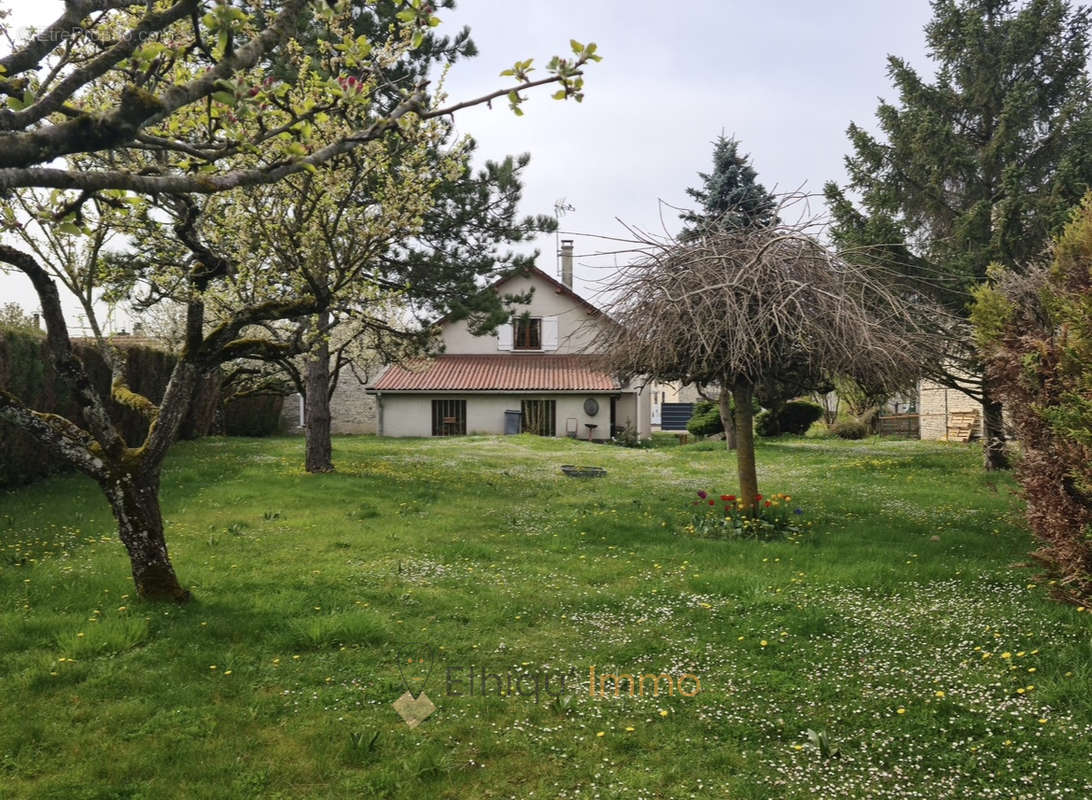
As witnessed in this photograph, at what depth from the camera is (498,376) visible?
3014 centimetres

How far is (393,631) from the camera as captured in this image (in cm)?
590

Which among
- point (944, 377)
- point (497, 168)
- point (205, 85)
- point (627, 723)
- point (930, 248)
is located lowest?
point (627, 723)

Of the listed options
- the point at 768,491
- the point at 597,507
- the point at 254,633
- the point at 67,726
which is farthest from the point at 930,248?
the point at 67,726

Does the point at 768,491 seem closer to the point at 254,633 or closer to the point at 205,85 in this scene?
the point at 254,633

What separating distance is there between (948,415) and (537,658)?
84.3ft

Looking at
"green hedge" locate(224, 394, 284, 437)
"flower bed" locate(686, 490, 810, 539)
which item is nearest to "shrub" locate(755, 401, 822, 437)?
"flower bed" locate(686, 490, 810, 539)

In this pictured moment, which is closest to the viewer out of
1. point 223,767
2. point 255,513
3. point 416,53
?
point 223,767

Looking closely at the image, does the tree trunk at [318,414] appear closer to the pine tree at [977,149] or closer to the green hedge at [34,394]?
the green hedge at [34,394]

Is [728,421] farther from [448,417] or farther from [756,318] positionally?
[756,318]

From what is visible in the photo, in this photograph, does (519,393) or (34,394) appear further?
(519,393)

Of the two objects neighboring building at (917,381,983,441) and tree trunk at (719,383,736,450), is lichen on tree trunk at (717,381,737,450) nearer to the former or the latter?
tree trunk at (719,383,736,450)

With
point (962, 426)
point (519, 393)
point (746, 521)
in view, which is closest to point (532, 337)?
point (519, 393)

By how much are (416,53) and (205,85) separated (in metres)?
13.5

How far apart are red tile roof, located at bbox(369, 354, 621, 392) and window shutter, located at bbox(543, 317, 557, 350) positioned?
54cm
